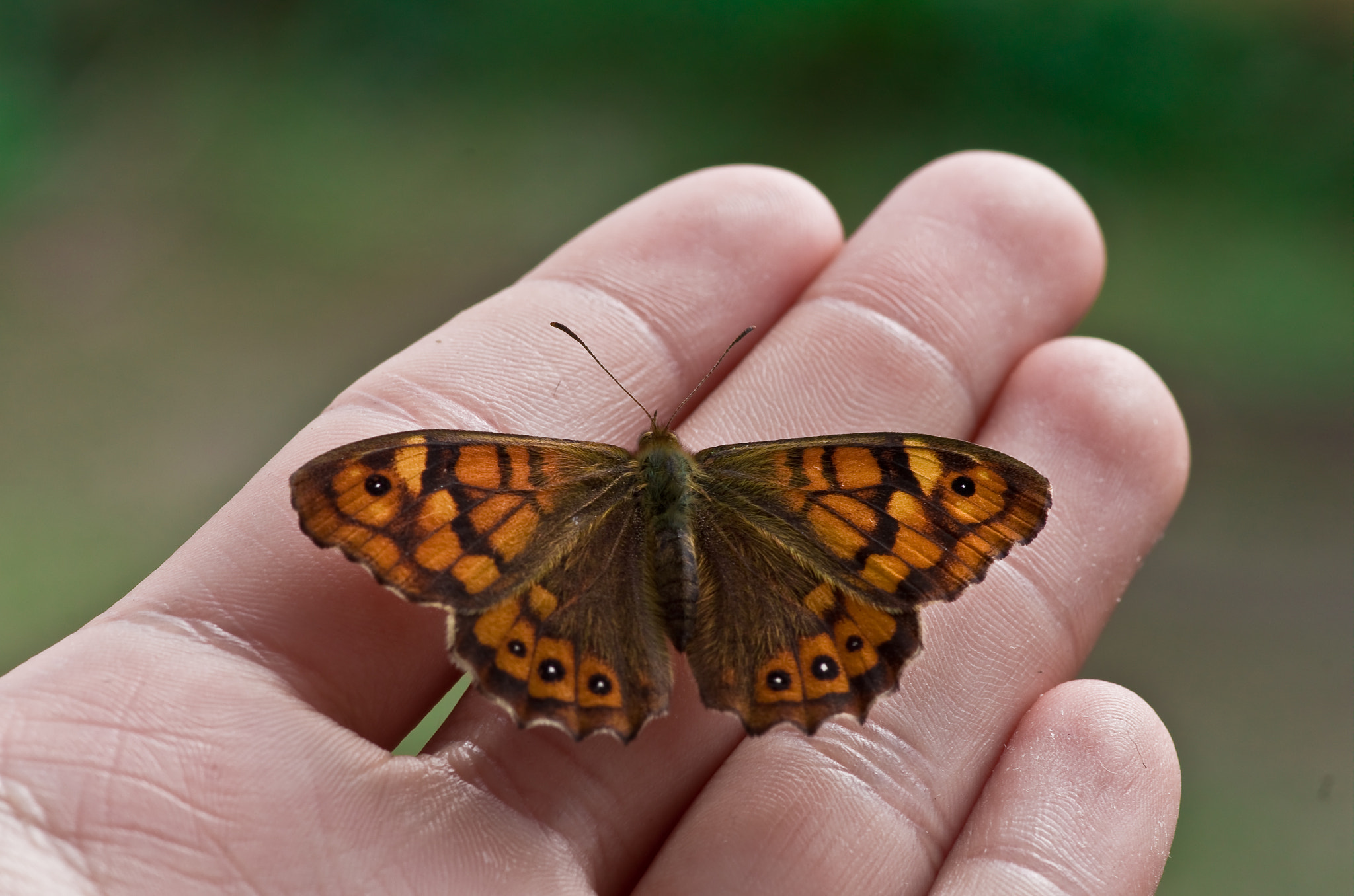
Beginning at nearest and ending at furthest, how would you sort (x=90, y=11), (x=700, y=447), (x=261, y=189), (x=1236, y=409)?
(x=700, y=447) < (x=1236, y=409) < (x=261, y=189) < (x=90, y=11)

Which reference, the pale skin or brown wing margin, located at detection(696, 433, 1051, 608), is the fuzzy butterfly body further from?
the pale skin

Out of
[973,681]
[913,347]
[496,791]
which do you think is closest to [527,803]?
[496,791]

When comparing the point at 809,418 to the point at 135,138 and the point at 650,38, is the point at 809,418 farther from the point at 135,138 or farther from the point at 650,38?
the point at 135,138

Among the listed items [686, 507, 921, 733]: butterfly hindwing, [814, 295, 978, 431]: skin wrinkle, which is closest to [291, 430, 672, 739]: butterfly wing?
[686, 507, 921, 733]: butterfly hindwing

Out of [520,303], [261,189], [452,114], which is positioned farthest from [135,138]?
[520,303]

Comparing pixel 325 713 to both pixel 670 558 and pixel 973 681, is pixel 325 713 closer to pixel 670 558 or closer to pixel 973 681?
pixel 670 558
